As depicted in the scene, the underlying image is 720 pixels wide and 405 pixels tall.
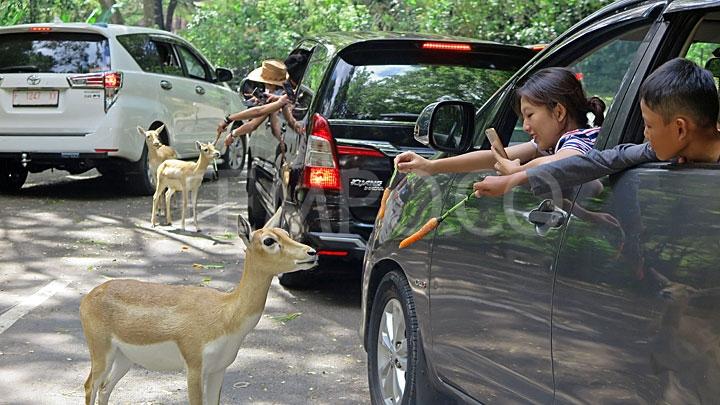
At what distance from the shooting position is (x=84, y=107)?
1224 cm

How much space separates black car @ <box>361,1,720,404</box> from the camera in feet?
9.54

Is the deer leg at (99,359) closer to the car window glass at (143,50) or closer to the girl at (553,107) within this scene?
the girl at (553,107)

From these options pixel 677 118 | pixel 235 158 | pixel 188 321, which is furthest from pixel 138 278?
pixel 235 158

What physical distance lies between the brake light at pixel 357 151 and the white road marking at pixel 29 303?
244cm

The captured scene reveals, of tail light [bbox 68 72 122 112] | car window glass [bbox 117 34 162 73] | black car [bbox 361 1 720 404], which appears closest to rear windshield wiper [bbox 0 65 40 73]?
tail light [bbox 68 72 122 112]

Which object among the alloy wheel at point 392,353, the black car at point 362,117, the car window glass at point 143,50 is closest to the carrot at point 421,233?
the alloy wheel at point 392,353

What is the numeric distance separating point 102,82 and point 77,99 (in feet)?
1.11

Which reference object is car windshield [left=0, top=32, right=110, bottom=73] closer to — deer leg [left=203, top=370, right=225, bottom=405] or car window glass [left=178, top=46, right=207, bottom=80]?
car window glass [left=178, top=46, right=207, bottom=80]

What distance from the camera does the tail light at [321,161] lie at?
7.40 m

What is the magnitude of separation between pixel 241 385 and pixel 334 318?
1.69 metres

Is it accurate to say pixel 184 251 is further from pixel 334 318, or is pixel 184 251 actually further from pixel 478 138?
pixel 478 138

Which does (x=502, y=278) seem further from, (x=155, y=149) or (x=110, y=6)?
(x=110, y=6)

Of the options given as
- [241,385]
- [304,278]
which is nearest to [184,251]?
[304,278]

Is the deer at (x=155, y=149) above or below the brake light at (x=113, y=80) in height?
below
